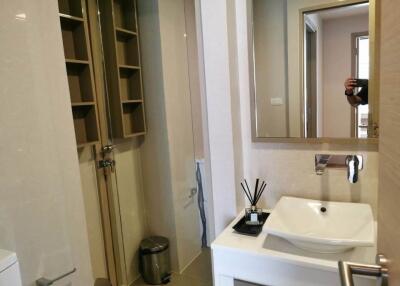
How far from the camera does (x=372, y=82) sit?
1311 millimetres

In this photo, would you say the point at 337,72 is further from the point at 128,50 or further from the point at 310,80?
the point at 128,50

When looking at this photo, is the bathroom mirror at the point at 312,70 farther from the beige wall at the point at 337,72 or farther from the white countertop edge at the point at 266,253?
the white countertop edge at the point at 266,253

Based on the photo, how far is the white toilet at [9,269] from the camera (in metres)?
1.09

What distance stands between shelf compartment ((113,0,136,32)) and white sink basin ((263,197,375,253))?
178 centimetres

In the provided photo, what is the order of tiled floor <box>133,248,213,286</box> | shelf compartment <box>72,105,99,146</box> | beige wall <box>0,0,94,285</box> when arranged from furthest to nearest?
tiled floor <box>133,248,213,286</box>, shelf compartment <box>72,105,99,146</box>, beige wall <box>0,0,94,285</box>

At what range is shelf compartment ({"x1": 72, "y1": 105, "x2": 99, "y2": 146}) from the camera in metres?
2.06

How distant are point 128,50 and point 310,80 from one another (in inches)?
60.9

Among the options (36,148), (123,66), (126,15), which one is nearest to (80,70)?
(123,66)

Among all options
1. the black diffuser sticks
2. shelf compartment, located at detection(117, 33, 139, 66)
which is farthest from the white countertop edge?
shelf compartment, located at detection(117, 33, 139, 66)

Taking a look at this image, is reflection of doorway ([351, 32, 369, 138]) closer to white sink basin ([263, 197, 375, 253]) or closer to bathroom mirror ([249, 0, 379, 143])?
bathroom mirror ([249, 0, 379, 143])

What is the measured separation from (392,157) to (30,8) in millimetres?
1434

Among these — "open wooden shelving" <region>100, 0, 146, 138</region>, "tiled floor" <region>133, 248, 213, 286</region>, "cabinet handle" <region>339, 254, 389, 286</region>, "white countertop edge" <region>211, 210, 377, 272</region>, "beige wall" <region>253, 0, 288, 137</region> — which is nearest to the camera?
"cabinet handle" <region>339, 254, 389, 286</region>

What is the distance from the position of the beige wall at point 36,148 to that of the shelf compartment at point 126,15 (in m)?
1.03

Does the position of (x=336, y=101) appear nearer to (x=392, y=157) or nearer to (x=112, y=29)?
(x=392, y=157)
